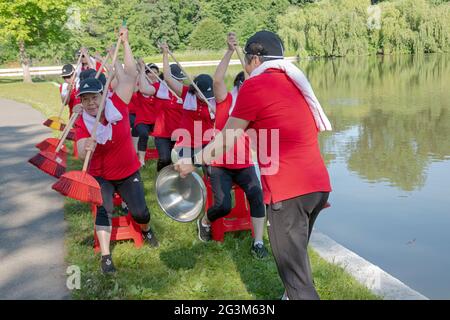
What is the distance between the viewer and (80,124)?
522cm

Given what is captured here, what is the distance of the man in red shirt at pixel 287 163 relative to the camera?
383cm

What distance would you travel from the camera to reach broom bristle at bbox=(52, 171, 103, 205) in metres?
4.73

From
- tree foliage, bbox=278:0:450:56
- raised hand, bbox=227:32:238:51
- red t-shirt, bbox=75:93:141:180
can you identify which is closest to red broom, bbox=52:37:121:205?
red t-shirt, bbox=75:93:141:180

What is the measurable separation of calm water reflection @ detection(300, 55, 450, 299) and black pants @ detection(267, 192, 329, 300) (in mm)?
2903

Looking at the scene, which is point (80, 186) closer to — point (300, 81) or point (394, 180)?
point (300, 81)

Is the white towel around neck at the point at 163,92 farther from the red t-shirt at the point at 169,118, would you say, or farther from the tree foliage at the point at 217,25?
the tree foliage at the point at 217,25

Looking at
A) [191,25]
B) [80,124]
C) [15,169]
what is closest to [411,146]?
[15,169]

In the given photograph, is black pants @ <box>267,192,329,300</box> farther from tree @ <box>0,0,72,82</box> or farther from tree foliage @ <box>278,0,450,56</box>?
tree foliage @ <box>278,0,450,56</box>

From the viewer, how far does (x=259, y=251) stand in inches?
226

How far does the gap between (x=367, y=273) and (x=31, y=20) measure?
30.2 meters

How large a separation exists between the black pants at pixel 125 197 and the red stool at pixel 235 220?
87 centimetres

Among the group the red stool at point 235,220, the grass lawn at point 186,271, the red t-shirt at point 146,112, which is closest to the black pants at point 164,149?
the red t-shirt at point 146,112

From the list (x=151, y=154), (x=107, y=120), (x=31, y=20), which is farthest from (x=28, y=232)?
(x=31, y=20)

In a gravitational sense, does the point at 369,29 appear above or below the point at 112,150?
above
